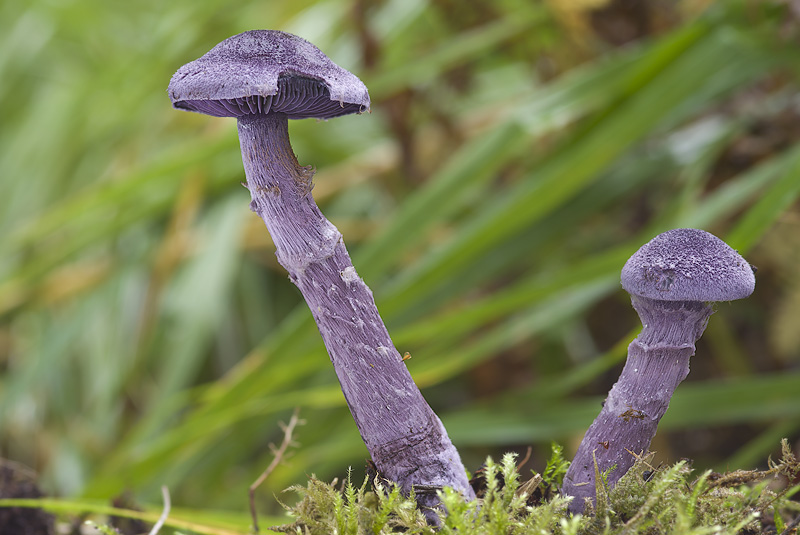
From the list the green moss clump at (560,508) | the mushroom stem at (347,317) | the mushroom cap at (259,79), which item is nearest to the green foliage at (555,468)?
the green moss clump at (560,508)

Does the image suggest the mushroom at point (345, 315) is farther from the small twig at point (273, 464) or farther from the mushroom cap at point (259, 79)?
the small twig at point (273, 464)

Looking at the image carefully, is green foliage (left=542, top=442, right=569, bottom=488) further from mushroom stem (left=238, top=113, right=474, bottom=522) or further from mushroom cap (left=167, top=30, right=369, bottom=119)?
mushroom cap (left=167, top=30, right=369, bottom=119)

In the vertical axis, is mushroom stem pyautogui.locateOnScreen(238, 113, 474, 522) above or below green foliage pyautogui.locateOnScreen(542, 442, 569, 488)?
above

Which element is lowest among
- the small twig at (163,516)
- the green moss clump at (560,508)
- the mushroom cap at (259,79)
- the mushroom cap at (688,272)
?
the green moss clump at (560,508)

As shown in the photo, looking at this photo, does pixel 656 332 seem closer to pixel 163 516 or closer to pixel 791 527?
pixel 791 527

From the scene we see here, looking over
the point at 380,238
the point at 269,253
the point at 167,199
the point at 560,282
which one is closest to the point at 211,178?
the point at 167,199

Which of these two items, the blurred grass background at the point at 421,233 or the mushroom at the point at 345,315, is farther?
the blurred grass background at the point at 421,233

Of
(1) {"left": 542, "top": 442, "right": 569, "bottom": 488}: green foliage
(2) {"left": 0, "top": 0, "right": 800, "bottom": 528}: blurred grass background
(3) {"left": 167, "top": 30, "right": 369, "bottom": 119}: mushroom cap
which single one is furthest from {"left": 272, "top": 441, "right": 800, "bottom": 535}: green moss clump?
(2) {"left": 0, "top": 0, "right": 800, "bottom": 528}: blurred grass background
